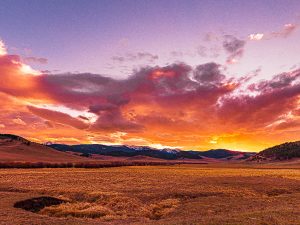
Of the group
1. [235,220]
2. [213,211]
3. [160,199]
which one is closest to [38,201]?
[160,199]

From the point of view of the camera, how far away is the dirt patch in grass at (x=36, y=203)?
135ft

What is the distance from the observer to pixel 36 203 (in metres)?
43.2

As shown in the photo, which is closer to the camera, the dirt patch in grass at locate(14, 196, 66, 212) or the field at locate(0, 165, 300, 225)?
the field at locate(0, 165, 300, 225)

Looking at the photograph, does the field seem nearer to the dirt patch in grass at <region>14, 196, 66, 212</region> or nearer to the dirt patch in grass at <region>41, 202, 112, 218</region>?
the dirt patch in grass at <region>41, 202, 112, 218</region>

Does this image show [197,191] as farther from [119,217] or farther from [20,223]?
[20,223]

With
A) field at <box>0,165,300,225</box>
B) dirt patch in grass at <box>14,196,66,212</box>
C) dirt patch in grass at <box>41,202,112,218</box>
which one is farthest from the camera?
dirt patch in grass at <box>14,196,66,212</box>

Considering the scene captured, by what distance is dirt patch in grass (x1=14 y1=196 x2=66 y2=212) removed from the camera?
135ft

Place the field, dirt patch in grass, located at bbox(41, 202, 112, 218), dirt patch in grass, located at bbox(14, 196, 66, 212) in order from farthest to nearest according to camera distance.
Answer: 1. dirt patch in grass, located at bbox(14, 196, 66, 212)
2. dirt patch in grass, located at bbox(41, 202, 112, 218)
3. the field

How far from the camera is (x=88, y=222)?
107 ft

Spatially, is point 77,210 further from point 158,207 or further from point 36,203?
point 158,207

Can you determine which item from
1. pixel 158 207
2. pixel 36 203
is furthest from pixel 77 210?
pixel 158 207

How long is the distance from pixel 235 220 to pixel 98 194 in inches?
941

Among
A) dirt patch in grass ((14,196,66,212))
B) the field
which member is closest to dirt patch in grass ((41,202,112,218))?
the field

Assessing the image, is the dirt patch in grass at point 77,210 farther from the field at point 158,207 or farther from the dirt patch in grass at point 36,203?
the dirt patch in grass at point 36,203
